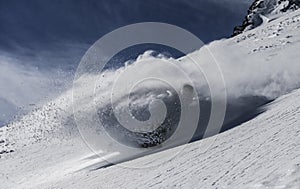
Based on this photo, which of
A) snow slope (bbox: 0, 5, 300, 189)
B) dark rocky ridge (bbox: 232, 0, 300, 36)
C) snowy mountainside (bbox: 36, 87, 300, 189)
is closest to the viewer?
snowy mountainside (bbox: 36, 87, 300, 189)

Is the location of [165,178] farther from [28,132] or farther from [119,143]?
[28,132]

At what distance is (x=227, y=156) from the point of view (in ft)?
39.0

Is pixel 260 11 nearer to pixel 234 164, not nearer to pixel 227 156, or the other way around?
pixel 227 156

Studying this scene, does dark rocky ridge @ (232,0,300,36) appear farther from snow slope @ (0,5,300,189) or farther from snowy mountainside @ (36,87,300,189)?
snowy mountainside @ (36,87,300,189)

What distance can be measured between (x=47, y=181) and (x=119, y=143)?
5204mm

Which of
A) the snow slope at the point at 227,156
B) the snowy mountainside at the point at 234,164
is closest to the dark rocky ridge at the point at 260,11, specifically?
the snow slope at the point at 227,156

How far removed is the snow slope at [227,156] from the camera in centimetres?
962

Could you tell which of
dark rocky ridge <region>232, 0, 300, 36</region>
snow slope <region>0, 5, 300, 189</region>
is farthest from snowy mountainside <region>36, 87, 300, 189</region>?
dark rocky ridge <region>232, 0, 300, 36</region>

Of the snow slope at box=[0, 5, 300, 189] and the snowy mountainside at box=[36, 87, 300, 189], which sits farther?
the snow slope at box=[0, 5, 300, 189]

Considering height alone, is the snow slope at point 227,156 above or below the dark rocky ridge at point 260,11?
below

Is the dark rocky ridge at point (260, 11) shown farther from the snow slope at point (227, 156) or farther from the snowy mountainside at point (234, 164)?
the snowy mountainside at point (234, 164)

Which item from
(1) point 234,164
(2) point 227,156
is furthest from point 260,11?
(1) point 234,164

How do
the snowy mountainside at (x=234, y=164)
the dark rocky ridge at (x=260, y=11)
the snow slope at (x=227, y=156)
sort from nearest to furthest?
the snowy mountainside at (x=234, y=164) < the snow slope at (x=227, y=156) < the dark rocky ridge at (x=260, y=11)

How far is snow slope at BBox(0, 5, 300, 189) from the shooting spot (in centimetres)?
962
